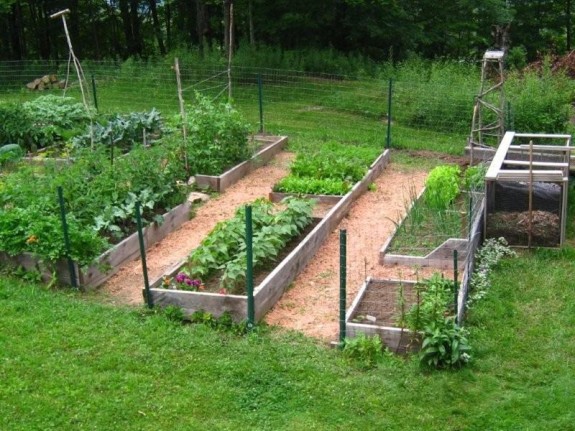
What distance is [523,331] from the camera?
6.38 metres

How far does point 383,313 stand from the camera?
655cm

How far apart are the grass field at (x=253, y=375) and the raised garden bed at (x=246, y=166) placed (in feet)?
12.7

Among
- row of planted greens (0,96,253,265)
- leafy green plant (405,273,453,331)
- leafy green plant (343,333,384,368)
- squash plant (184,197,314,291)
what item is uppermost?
row of planted greens (0,96,253,265)

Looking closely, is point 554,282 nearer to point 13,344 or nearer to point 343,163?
point 343,163

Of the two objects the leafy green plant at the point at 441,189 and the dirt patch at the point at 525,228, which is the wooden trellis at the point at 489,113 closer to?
the leafy green plant at the point at 441,189

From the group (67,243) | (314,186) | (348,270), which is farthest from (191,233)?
(348,270)

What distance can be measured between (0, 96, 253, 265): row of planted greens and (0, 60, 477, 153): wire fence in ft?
7.97

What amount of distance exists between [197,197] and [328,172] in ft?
6.43

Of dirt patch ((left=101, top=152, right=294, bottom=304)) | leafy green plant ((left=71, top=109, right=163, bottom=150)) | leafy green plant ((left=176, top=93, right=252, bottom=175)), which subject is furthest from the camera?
leafy green plant ((left=71, top=109, right=163, bottom=150))

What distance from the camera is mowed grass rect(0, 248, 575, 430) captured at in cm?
512

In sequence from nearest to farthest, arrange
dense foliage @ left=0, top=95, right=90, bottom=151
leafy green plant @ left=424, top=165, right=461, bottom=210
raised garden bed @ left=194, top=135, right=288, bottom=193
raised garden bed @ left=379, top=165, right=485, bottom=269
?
1. raised garden bed @ left=379, top=165, right=485, bottom=269
2. leafy green plant @ left=424, top=165, right=461, bottom=210
3. raised garden bed @ left=194, top=135, right=288, bottom=193
4. dense foliage @ left=0, top=95, right=90, bottom=151

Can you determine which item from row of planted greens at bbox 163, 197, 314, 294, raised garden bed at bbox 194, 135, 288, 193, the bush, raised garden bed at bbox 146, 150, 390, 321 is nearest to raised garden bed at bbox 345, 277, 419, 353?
raised garden bed at bbox 146, 150, 390, 321

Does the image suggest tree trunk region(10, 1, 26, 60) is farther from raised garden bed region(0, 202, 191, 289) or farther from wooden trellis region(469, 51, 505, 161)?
raised garden bed region(0, 202, 191, 289)

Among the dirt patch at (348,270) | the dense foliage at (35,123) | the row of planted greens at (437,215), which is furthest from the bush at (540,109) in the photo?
the dense foliage at (35,123)
